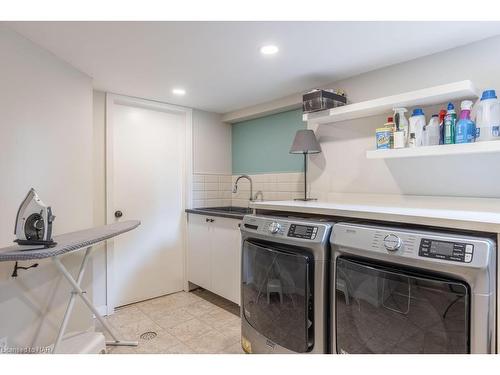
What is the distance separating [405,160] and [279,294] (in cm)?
124

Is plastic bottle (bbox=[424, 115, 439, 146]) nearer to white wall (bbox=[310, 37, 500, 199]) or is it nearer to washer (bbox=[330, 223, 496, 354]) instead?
white wall (bbox=[310, 37, 500, 199])

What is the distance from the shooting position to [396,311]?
1.23m

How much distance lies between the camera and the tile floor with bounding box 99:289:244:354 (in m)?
2.08

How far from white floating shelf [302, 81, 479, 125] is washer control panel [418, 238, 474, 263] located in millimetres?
941

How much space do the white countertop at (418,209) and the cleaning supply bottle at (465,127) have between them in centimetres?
37

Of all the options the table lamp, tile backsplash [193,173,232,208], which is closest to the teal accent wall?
tile backsplash [193,173,232,208]

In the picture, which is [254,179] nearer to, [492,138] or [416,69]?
[416,69]

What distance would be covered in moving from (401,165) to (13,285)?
2.55 meters

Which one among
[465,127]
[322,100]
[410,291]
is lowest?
[410,291]

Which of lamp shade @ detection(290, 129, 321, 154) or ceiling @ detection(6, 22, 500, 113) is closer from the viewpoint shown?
ceiling @ detection(6, 22, 500, 113)

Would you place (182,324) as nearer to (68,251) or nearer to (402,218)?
(68,251)

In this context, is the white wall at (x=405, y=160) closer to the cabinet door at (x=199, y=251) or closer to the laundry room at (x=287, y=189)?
the laundry room at (x=287, y=189)

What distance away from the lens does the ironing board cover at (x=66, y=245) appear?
4.16 ft

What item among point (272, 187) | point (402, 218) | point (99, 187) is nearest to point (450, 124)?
point (402, 218)
